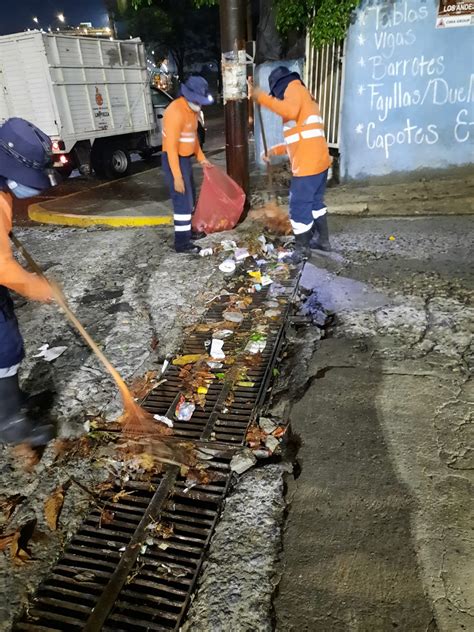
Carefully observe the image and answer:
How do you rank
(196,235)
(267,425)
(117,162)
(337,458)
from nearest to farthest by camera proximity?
1. (337,458)
2. (267,425)
3. (196,235)
4. (117,162)

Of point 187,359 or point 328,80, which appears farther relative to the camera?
point 328,80

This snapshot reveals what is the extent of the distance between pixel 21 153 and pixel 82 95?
25.2 feet

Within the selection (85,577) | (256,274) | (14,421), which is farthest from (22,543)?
(256,274)

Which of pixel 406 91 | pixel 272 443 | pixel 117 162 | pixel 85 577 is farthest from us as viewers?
pixel 117 162

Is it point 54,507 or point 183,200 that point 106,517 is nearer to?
point 54,507

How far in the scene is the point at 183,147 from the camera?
4590 millimetres

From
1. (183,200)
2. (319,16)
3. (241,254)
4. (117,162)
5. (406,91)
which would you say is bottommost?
(241,254)

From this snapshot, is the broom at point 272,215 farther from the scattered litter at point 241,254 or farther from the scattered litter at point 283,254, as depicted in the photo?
the scattered litter at point 241,254

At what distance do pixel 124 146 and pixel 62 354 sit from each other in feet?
25.4

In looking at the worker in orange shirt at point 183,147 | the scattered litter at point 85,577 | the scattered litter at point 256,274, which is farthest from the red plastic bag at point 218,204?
the scattered litter at point 85,577

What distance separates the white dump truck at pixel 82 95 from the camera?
7.92 m

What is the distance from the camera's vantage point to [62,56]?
316 inches

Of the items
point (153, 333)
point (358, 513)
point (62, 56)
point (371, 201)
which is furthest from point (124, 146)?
point (358, 513)

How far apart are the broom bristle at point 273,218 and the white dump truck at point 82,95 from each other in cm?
449
